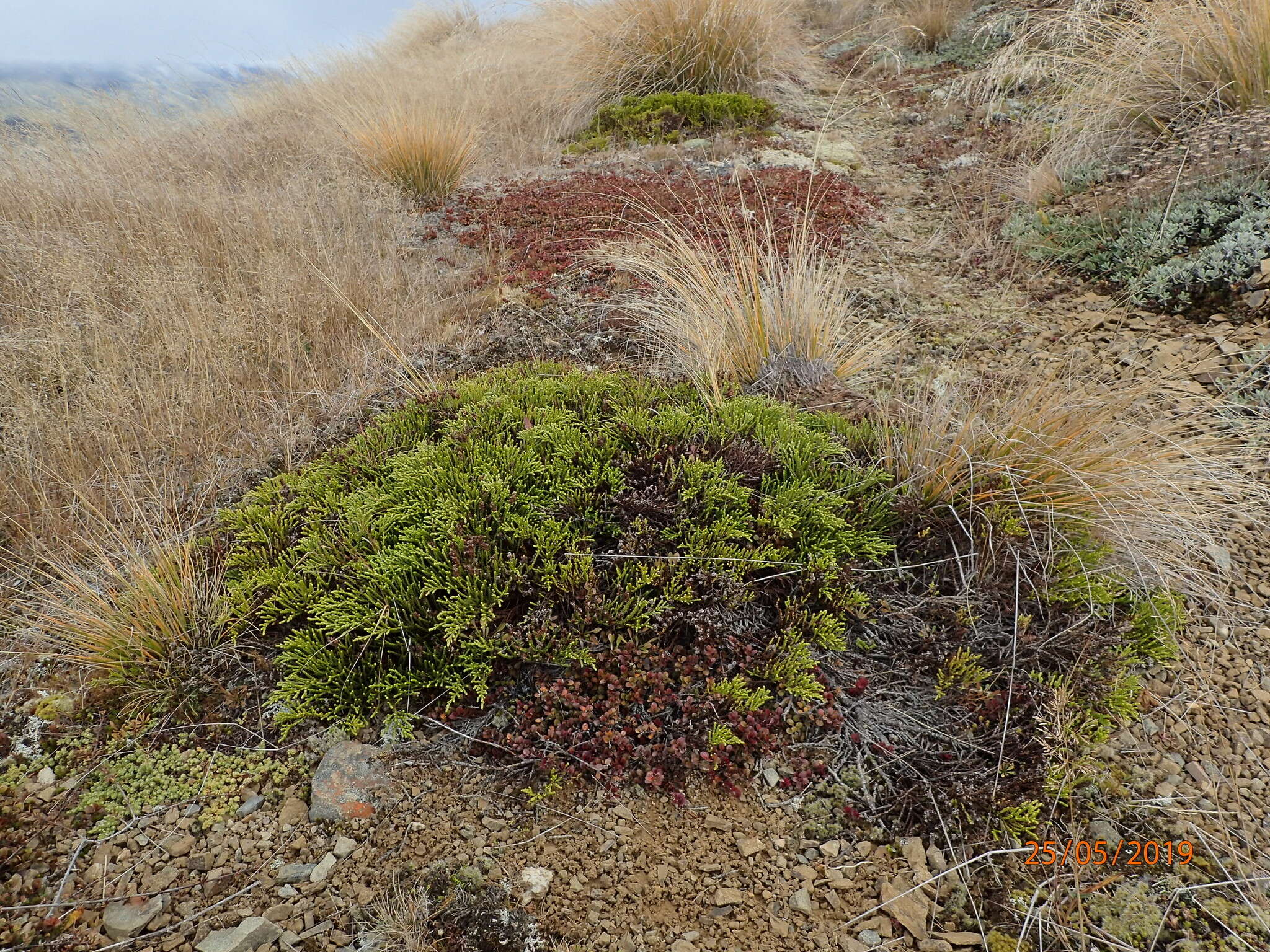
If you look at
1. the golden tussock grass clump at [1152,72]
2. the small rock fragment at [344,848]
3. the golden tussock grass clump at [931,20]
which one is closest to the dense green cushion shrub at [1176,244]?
the golden tussock grass clump at [1152,72]

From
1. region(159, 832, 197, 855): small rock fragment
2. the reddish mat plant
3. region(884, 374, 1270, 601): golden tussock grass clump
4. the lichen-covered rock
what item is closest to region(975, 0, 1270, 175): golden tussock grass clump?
the reddish mat plant

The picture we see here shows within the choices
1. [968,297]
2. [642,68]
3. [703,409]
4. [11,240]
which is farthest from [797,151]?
[11,240]

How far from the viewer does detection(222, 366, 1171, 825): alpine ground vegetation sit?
243cm

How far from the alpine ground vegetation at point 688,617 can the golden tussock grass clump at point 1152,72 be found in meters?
4.51

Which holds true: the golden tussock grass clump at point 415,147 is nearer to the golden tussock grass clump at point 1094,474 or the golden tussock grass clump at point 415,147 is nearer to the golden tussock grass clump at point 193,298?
the golden tussock grass clump at point 193,298

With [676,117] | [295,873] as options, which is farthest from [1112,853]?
[676,117]

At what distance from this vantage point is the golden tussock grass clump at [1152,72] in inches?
196

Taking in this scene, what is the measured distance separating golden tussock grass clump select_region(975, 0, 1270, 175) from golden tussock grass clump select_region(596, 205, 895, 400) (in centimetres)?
304

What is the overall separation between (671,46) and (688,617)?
847 centimetres

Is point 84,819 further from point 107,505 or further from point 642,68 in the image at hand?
point 642,68

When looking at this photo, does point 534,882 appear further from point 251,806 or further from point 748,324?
point 748,324

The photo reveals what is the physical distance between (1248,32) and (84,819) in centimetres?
758

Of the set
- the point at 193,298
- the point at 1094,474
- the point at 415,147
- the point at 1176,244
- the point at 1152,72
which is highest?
the point at 1152,72

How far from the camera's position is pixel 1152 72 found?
5605 mm
